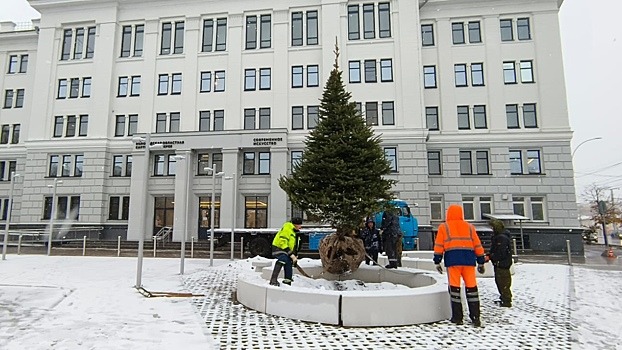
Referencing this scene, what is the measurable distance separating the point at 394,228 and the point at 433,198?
17055 millimetres

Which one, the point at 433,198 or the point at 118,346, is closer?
the point at 118,346

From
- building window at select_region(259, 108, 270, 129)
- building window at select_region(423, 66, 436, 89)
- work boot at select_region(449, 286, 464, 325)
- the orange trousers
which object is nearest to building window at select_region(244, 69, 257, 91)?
building window at select_region(259, 108, 270, 129)

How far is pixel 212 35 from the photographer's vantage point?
29.6m

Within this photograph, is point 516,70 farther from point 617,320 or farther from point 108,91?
point 108,91

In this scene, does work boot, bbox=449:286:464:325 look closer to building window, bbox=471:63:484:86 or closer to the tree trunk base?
the tree trunk base

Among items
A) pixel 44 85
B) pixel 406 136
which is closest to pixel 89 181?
pixel 44 85

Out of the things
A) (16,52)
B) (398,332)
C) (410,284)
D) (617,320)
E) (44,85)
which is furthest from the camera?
(16,52)

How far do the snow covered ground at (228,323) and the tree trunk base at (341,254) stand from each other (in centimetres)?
71

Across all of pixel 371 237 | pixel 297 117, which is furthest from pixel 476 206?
pixel 371 237

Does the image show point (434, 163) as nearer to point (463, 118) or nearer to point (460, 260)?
point (463, 118)

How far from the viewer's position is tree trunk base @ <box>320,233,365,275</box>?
372 inches

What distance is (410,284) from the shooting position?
368 inches

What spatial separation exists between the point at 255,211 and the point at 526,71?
71.0 ft

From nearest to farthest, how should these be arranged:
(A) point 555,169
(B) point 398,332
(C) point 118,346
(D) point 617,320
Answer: (C) point 118,346, (B) point 398,332, (D) point 617,320, (A) point 555,169
